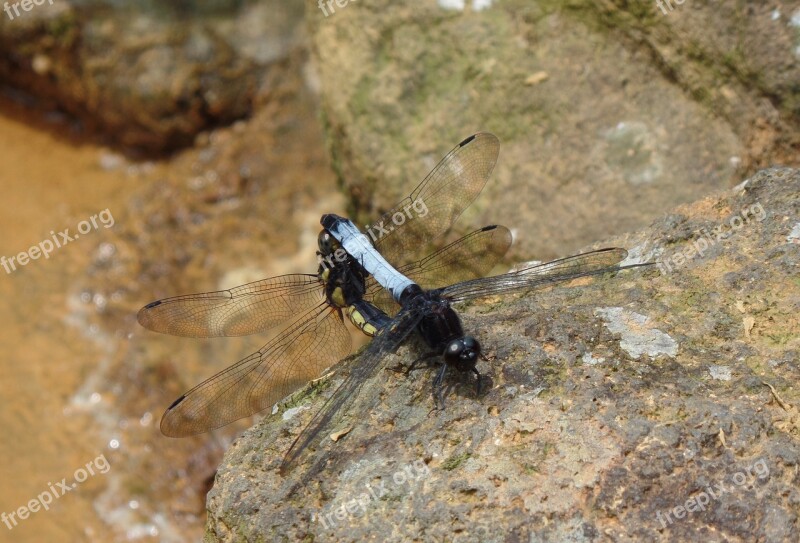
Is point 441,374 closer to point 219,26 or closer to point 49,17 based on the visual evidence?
point 219,26

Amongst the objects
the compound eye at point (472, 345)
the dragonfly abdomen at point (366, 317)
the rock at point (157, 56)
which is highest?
the rock at point (157, 56)

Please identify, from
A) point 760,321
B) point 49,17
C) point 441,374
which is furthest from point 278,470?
point 49,17

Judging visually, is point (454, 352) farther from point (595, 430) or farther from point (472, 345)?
point (595, 430)
